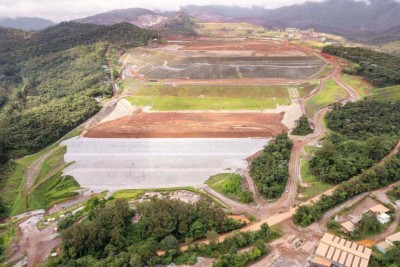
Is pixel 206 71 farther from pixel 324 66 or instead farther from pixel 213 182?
pixel 213 182

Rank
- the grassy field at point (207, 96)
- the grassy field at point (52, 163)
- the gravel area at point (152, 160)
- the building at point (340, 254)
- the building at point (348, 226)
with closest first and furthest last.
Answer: the building at point (340, 254), the building at point (348, 226), the gravel area at point (152, 160), the grassy field at point (52, 163), the grassy field at point (207, 96)

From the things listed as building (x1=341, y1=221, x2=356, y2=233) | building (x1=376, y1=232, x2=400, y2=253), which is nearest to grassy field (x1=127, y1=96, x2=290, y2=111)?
building (x1=341, y1=221, x2=356, y2=233)

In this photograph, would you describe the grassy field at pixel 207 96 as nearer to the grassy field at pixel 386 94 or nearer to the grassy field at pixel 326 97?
the grassy field at pixel 326 97

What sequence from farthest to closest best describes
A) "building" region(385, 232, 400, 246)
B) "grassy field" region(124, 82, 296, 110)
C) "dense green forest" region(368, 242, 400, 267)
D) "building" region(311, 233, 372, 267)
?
"grassy field" region(124, 82, 296, 110), "building" region(385, 232, 400, 246), "building" region(311, 233, 372, 267), "dense green forest" region(368, 242, 400, 267)

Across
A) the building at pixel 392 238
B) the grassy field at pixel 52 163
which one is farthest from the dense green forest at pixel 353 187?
the grassy field at pixel 52 163

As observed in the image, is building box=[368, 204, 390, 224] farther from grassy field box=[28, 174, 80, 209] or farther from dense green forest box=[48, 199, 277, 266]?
grassy field box=[28, 174, 80, 209]

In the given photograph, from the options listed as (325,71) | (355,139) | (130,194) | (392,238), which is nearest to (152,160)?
(130,194)

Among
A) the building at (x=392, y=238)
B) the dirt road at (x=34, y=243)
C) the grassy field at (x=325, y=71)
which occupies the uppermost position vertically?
the grassy field at (x=325, y=71)
